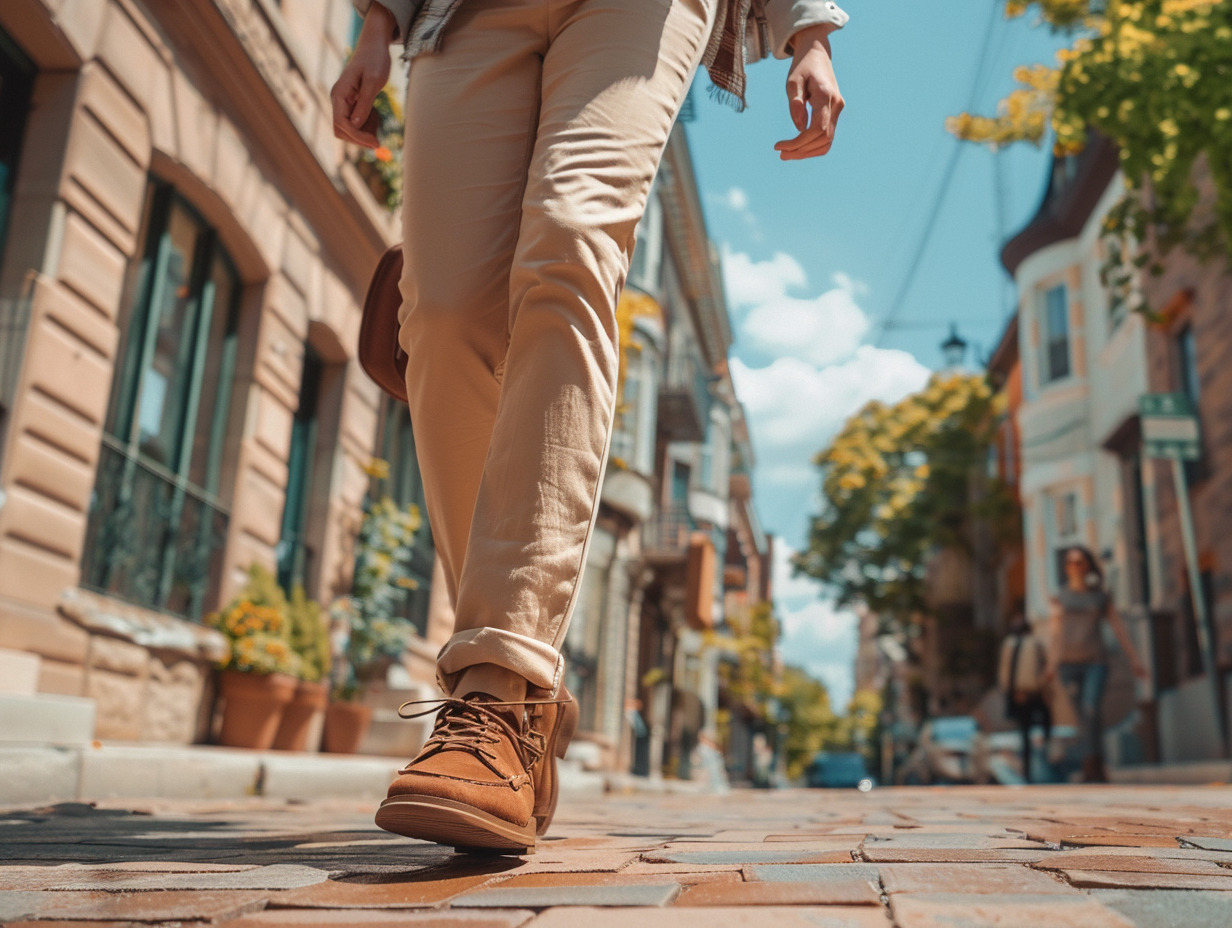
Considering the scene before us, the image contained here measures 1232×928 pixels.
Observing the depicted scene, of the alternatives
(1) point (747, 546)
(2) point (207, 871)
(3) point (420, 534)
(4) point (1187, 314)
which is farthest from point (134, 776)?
(1) point (747, 546)

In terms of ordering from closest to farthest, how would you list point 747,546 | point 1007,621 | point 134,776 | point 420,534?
point 134,776 < point 420,534 < point 1007,621 < point 747,546

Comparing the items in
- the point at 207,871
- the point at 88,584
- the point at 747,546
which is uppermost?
the point at 747,546

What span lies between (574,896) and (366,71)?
6.06ft

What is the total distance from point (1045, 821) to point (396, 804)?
1.79 metres

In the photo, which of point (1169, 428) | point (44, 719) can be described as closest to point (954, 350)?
point (1169, 428)

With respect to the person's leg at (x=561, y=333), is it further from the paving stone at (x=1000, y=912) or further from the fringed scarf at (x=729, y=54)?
the paving stone at (x=1000, y=912)

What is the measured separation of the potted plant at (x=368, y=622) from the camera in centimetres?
855

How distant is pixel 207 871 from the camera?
175cm

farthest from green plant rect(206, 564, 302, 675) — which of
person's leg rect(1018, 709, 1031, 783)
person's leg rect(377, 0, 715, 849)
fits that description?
person's leg rect(1018, 709, 1031, 783)

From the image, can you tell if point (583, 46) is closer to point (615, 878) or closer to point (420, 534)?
point (615, 878)

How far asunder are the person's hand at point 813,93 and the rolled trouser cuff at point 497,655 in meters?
1.26

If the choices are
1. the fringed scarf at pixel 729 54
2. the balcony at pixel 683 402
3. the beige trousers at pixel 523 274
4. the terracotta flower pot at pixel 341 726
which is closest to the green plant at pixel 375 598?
the terracotta flower pot at pixel 341 726

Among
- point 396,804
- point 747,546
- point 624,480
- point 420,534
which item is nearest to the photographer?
point 396,804

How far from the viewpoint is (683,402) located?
24.6m
